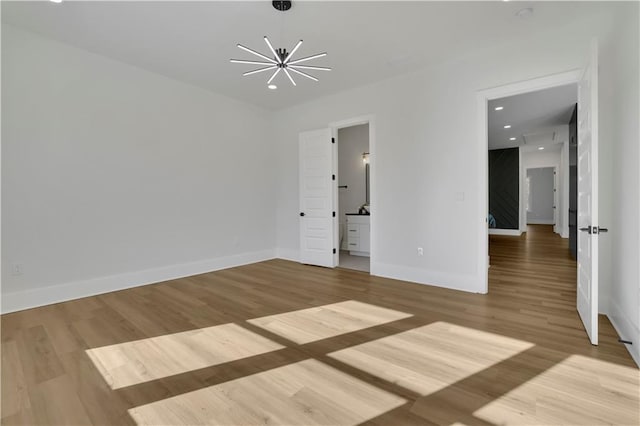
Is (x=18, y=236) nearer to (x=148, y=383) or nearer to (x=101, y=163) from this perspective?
(x=101, y=163)

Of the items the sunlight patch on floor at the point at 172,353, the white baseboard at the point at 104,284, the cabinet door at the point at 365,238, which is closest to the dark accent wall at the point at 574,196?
the cabinet door at the point at 365,238

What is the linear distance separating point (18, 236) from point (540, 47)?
6039 millimetres

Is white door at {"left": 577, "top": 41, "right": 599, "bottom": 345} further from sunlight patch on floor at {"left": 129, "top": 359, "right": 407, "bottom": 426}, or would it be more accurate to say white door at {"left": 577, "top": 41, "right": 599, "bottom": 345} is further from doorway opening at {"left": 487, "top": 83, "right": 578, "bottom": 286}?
sunlight patch on floor at {"left": 129, "top": 359, "right": 407, "bottom": 426}

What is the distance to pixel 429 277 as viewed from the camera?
3.97 m

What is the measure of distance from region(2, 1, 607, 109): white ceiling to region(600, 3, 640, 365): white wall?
66 centimetres

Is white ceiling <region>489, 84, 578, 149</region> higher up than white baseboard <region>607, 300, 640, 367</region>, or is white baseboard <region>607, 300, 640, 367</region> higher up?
white ceiling <region>489, 84, 578, 149</region>

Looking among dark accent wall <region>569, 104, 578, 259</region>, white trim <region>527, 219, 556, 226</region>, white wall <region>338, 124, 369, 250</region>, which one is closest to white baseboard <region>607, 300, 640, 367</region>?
dark accent wall <region>569, 104, 578, 259</region>

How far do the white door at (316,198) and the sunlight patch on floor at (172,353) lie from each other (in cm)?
272

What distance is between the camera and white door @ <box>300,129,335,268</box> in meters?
5.09

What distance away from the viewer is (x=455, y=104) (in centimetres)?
374

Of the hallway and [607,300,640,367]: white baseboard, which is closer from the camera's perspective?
[607,300,640,367]: white baseboard

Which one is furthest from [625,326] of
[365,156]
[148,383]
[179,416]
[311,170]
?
[365,156]

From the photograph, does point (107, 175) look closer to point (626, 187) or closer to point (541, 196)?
point (626, 187)

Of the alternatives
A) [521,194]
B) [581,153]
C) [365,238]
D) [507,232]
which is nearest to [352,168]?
[365,238]
